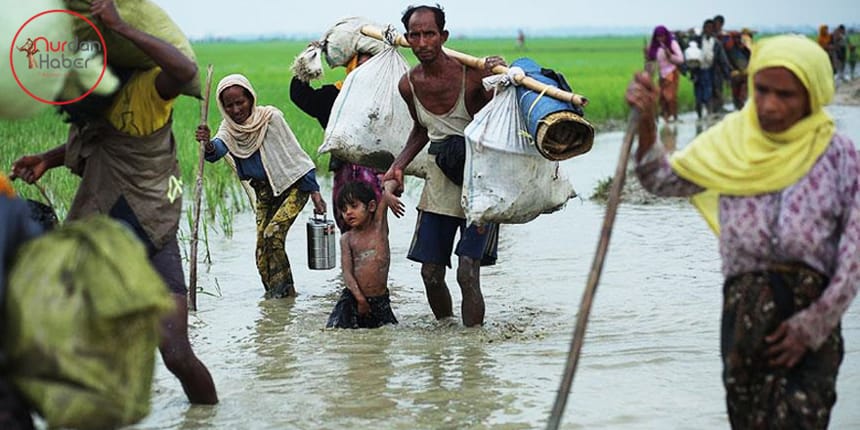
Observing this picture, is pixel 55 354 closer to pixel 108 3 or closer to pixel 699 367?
pixel 108 3

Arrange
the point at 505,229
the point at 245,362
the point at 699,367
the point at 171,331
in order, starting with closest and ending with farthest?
the point at 171,331
the point at 699,367
the point at 245,362
the point at 505,229

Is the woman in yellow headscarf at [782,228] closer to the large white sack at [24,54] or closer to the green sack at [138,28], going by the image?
the green sack at [138,28]

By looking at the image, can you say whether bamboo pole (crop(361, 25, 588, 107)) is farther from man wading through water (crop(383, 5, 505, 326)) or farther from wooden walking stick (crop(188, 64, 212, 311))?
wooden walking stick (crop(188, 64, 212, 311))

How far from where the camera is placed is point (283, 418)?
5371mm

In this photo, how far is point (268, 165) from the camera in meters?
8.09

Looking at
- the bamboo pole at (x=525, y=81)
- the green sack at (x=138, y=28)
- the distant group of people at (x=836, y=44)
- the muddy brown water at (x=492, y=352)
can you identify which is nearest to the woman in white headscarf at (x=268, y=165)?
the muddy brown water at (x=492, y=352)

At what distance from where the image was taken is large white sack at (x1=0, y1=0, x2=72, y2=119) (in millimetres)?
4090

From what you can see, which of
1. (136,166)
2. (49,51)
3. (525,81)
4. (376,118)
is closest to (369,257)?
(376,118)

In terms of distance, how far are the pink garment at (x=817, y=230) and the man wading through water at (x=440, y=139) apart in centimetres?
268

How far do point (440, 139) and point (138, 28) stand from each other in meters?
2.20

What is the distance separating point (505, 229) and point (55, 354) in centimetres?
816

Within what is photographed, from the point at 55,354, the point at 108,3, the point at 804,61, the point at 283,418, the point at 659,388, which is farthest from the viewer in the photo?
the point at 659,388

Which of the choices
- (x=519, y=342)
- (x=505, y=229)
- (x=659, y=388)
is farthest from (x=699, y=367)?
(x=505, y=229)

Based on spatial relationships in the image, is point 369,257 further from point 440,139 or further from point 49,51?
point 49,51
